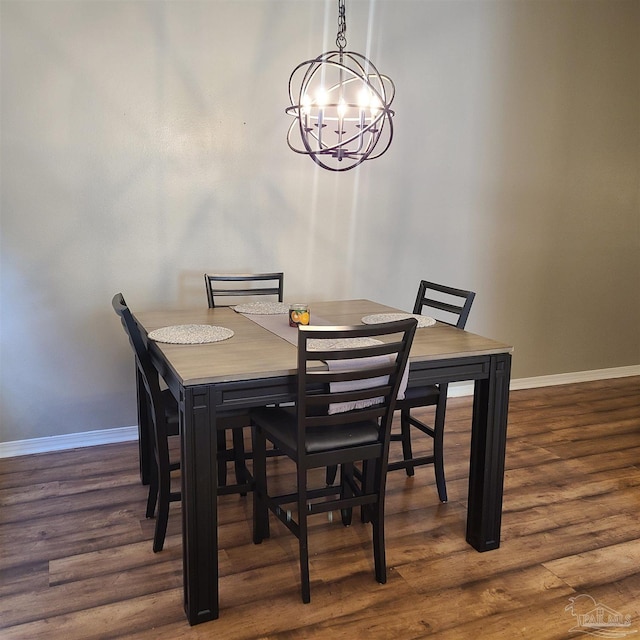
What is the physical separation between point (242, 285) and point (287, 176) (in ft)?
2.31

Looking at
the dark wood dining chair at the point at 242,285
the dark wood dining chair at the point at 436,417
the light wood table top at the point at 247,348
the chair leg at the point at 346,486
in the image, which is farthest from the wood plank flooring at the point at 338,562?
the dark wood dining chair at the point at 242,285

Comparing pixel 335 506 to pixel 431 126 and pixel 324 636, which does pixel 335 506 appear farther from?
pixel 431 126

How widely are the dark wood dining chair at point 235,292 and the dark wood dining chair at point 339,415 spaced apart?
1.24 feet

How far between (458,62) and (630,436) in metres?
2.54

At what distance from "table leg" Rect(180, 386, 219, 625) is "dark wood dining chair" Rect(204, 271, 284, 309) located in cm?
135

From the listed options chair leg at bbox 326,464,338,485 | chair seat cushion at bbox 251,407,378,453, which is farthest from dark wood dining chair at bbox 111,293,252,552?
chair leg at bbox 326,464,338,485

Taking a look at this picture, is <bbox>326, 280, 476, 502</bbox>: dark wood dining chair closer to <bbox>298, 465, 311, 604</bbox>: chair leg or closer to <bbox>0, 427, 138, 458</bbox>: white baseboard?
<bbox>298, 465, 311, 604</bbox>: chair leg

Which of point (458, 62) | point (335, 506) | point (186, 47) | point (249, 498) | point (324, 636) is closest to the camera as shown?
point (324, 636)

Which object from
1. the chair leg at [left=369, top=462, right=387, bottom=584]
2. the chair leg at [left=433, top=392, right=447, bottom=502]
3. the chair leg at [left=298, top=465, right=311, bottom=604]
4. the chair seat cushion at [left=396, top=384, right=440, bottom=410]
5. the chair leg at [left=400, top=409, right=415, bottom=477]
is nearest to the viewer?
the chair leg at [left=298, top=465, right=311, bottom=604]

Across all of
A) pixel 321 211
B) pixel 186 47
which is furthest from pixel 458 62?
pixel 186 47

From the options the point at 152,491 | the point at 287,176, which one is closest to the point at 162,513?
the point at 152,491

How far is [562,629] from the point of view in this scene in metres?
1.98

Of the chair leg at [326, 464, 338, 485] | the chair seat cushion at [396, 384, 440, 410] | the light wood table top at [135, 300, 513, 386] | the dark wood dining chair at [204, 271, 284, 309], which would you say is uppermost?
Result: the dark wood dining chair at [204, 271, 284, 309]

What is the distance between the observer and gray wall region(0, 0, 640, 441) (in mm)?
3162
